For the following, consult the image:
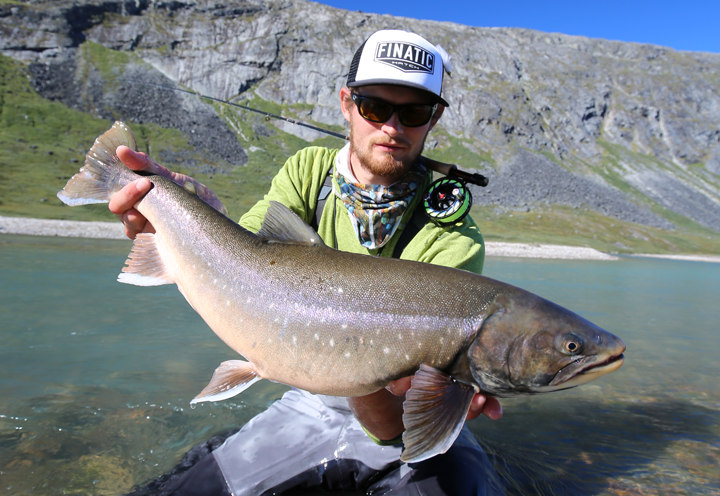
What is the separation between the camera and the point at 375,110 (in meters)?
3.58

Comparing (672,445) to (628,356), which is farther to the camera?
(628,356)

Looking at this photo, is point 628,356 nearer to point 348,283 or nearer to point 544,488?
point 544,488

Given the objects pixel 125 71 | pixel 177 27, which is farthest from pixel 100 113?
pixel 177 27

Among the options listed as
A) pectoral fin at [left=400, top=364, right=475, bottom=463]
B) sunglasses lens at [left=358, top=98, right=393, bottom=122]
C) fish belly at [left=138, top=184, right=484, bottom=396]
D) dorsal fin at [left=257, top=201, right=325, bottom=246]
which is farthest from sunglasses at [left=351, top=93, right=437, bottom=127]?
pectoral fin at [left=400, top=364, right=475, bottom=463]

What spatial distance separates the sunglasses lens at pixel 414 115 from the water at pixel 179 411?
124 inches

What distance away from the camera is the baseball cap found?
3449 mm

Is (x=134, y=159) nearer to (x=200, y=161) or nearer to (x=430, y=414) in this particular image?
(x=430, y=414)

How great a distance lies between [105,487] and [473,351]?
3145 millimetres

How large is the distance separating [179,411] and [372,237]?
10.4 feet

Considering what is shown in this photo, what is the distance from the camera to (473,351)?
2.53m

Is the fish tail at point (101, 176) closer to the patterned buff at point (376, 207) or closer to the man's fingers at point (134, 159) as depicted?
the man's fingers at point (134, 159)

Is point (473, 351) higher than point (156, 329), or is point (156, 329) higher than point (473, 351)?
point (473, 351)

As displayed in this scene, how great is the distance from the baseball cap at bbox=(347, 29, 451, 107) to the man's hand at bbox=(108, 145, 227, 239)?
5.10 feet

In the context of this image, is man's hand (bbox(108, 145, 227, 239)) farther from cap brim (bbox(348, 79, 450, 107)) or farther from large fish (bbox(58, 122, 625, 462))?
cap brim (bbox(348, 79, 450, 107))
